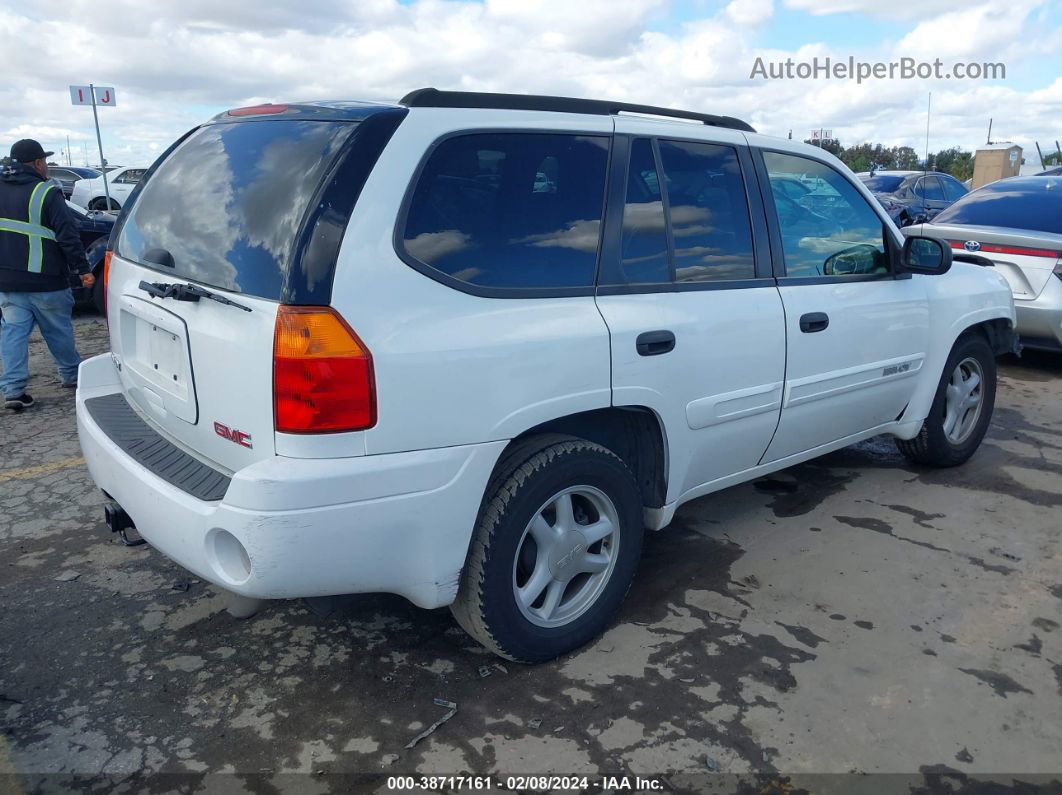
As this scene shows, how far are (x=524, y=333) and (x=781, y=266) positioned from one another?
1430mm

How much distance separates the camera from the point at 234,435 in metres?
2.43

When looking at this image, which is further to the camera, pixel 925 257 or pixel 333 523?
pixel 925 257

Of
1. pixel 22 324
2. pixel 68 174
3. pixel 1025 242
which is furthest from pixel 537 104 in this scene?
pixel 68 174

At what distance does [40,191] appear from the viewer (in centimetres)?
579

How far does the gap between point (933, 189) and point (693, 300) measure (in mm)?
15751

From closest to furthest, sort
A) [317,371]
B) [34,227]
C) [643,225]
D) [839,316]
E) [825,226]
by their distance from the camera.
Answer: [317,371], [643,225], [839,316], [825,226], [34,227]

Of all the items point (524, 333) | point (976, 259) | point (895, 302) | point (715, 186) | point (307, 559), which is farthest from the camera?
point (976, 259)

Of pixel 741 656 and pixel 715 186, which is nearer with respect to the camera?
pixel 741 656

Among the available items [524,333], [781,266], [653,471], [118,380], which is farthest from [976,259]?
[118,380]

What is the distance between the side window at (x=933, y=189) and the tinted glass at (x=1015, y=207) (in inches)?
360

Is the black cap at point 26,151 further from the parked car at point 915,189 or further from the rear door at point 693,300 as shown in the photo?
the parked car at point 915,189

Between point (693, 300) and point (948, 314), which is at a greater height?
point (693, 300)

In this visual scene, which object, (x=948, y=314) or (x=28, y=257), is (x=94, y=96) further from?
(x=948, y=314)

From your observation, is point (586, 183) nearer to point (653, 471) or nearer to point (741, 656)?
point (653, 471)
